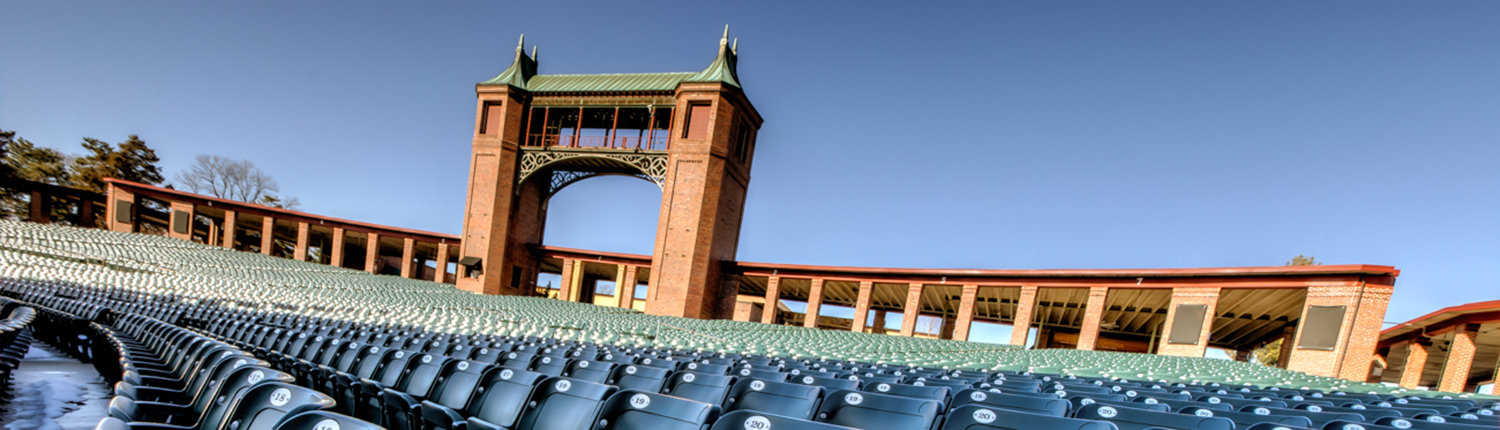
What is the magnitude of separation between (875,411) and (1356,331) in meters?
20.2

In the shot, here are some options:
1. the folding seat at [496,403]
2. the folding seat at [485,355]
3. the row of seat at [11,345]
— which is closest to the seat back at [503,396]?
the folding seat at [496,403]

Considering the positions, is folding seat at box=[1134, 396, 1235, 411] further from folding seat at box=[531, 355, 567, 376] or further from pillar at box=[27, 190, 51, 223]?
pillar at box=[27, 190, 51, 223]

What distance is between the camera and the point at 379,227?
3912cm

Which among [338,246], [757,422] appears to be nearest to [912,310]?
[757,422]

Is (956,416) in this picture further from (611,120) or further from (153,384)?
(611,120)

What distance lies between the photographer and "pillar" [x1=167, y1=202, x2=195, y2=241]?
126 ft

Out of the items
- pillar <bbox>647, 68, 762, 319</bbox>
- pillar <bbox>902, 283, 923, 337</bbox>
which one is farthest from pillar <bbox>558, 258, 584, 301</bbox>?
→ pillar <bbox>902, 283, 923, 337</bbox>

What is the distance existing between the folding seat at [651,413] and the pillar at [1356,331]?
2104cm

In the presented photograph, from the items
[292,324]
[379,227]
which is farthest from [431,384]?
[379,227]

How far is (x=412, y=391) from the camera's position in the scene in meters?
4.56

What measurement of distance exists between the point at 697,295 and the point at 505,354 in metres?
21.3

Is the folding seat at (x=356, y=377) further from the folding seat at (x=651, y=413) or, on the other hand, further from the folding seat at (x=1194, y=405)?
the folding seat at (x=1194, y=405)

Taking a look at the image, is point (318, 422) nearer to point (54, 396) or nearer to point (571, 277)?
point (54, 396)

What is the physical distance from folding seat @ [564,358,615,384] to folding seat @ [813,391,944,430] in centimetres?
226
